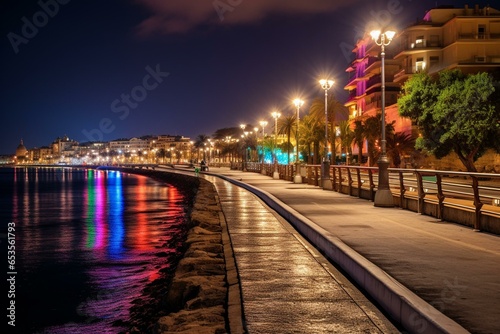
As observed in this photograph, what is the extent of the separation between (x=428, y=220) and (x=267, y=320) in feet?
33.6

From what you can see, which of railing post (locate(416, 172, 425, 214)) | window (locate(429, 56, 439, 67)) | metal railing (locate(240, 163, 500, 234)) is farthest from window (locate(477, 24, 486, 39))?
railing post (locate(416, 172, 425, 214))

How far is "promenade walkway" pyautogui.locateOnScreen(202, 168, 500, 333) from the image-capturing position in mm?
6434

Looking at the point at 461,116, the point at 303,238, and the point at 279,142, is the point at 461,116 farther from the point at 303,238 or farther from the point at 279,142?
the point at 279,142

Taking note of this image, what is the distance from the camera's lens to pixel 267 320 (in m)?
6.57

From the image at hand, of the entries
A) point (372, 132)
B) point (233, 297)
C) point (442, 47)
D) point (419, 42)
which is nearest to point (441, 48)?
point (442, 47)

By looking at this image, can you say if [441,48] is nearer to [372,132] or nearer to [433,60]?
[433,60]

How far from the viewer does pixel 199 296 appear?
828 cm

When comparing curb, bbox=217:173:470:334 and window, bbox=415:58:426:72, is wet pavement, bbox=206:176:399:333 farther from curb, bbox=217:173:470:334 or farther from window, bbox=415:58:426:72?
window, bbox=415:58:426:72

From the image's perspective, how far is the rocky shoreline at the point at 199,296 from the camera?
274 inches

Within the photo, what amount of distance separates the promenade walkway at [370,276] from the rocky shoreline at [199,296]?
8.9 inches

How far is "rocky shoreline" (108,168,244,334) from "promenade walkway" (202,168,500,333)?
0.23 meters

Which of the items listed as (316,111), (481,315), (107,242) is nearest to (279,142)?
(316,111)

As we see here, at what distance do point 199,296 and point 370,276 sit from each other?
245 centimetres

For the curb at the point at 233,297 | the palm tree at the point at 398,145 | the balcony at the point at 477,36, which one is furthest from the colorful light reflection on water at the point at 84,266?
the balcony at the point at 477,36
